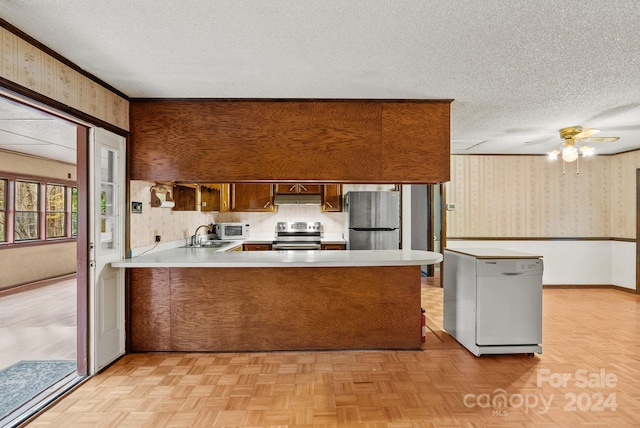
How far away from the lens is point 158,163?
327 centimetres

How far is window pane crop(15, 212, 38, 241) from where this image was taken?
611 cm

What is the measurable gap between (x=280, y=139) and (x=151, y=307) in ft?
6.48

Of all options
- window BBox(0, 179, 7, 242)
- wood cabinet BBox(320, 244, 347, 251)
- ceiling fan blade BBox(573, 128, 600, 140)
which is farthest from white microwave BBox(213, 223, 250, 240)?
ceiling fan blade BBox(573, 128, 600, 140)

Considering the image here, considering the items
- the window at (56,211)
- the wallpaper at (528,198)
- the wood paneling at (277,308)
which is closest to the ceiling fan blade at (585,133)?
the wallpaper at (528,198)

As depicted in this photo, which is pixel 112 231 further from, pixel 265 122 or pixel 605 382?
pixel 605 382

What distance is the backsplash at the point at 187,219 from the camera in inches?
134

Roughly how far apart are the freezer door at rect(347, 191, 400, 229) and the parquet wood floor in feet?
7.58

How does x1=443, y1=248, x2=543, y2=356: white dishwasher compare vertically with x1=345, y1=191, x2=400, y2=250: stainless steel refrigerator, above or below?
below

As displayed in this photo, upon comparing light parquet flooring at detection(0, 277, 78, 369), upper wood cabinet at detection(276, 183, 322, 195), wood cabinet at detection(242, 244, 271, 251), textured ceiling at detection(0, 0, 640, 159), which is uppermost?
textured ceiling at detection(0, 0, 640, 159)

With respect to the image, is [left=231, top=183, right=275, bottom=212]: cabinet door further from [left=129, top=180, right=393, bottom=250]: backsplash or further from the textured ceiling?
the textured ceiling

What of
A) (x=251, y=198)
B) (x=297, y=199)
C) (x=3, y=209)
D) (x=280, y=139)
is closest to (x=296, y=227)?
(x=297, y=199)

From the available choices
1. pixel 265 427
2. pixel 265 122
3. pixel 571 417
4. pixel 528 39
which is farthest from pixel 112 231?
pixel 571 417

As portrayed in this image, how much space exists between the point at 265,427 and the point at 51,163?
7.12 meters

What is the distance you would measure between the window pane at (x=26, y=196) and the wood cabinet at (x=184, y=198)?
3.99 metres
